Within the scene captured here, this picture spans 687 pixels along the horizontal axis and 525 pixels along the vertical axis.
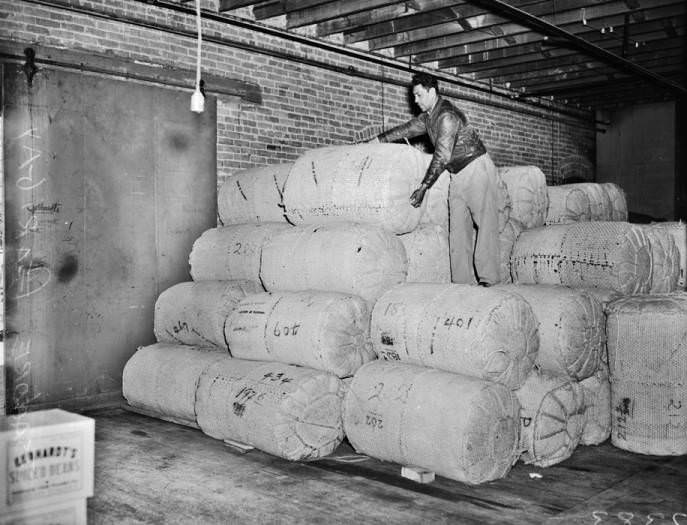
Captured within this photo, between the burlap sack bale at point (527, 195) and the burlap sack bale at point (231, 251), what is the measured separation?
2.10m

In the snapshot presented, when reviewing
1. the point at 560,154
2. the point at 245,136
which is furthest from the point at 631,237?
the point at 560,154

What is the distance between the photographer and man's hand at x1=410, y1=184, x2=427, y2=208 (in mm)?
5520

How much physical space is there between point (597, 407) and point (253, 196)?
3.65 meters

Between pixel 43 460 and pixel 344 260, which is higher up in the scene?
pixel 344 260

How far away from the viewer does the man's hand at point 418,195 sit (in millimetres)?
5520

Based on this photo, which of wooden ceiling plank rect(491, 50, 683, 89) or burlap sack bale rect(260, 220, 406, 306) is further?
wooden ceiling plank rect(491, 50, 683, 89)

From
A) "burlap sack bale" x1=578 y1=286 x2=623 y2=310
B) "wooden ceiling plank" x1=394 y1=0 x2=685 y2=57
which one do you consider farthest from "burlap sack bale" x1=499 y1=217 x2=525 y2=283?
"wooden ceiling plank" x1=394 y1=0 x2=685 y2=57

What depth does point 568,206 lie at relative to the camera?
6.82 m

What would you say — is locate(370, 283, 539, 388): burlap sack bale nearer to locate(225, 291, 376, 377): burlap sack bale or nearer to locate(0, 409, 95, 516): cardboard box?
locate(225, 291, 376, 377): burlap sack bale

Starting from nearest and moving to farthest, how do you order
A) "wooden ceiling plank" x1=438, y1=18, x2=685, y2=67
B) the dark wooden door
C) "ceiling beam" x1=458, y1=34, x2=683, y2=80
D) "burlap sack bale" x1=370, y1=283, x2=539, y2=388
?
"burlap sack bale" x1=370, y1=283, x2=539, y2=388 → the dark wooden door → "wooden ceiling plank" x1=438, y1=18, x2=685, y2=67 → "ceiling beam" x1=458, y1=34, x2=683, y2=80

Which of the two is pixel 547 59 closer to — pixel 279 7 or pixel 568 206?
pixel 568 206

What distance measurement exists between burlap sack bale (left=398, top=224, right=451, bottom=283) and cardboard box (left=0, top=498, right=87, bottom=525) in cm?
338

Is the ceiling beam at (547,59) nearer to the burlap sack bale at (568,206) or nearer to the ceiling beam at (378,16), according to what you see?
the ceiling beam at (378,16)

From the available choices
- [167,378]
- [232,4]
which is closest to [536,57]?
[232,4]
